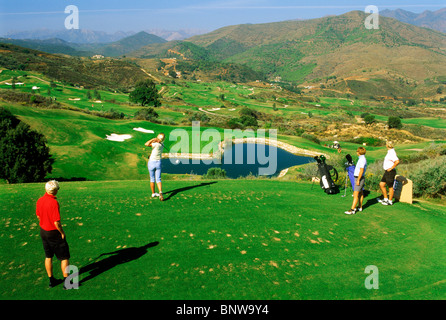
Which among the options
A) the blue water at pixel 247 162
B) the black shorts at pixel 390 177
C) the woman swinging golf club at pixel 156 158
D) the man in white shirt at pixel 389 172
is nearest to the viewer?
the woman swinging golf club at pixel 156 158

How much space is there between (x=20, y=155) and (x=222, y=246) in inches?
674

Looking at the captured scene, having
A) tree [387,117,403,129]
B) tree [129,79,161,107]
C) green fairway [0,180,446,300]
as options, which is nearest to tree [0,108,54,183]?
green fairway [0,180,446,300]

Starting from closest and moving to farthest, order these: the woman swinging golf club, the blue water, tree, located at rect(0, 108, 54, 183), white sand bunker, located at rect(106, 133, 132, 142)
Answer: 1. the woman swinging golf club
2. tree, located at rect(0, 108, 54, 183)
3. white sand bunker, located at rect(106, 133, 132, 142)
4. the blue water

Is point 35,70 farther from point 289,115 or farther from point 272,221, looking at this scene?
point 272,221

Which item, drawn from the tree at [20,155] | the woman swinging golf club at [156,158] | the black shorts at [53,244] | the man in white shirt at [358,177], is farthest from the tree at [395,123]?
the black shorts at [53,244]

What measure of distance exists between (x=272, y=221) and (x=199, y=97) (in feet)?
438

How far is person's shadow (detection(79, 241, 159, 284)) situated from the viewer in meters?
6.11

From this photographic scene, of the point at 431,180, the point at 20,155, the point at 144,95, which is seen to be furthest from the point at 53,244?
the point at 144,95

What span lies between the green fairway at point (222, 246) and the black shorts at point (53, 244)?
19.2 inches

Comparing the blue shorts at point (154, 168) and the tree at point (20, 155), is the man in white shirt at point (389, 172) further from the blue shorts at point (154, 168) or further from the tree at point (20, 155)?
the tree at point (20, 155)

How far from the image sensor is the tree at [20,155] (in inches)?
707

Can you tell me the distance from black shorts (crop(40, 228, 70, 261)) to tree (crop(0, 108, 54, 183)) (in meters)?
15.4

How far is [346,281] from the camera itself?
638 cm

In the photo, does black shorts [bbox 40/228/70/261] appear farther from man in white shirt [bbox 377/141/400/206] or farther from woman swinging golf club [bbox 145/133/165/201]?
man in white shirt [bbox 377/141/400/206]
